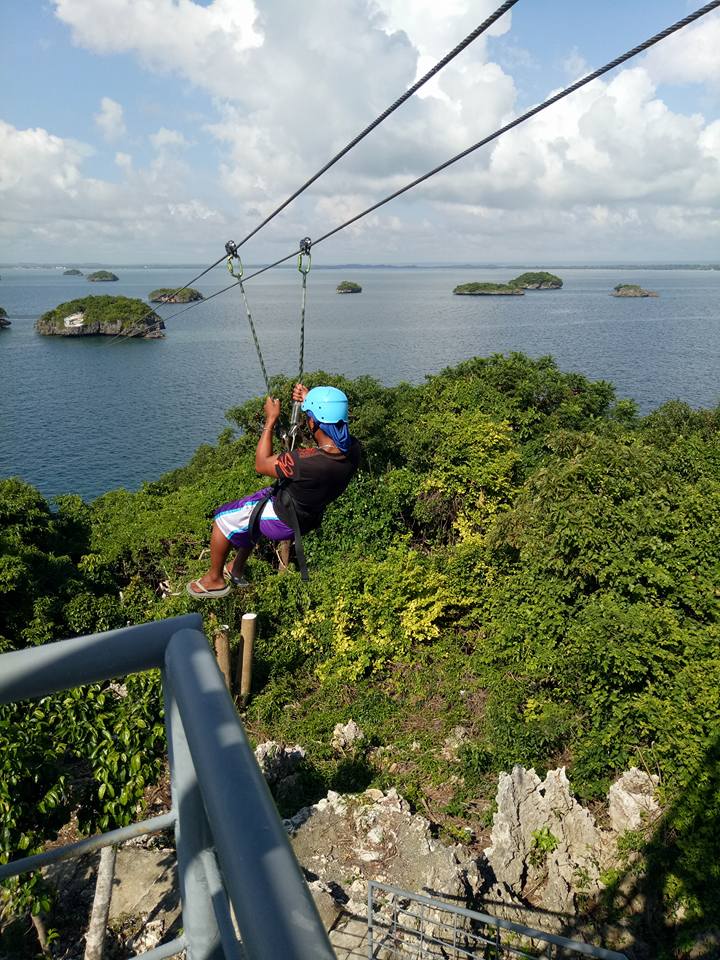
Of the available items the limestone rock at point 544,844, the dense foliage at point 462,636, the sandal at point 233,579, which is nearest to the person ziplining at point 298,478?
the sandal at point 233,579

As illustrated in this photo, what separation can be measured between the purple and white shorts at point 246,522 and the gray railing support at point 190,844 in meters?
4.27

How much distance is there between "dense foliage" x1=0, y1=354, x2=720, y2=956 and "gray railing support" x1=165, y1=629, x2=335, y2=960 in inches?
176

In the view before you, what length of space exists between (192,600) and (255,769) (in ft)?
42.1

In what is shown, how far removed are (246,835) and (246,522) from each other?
4.81 meters

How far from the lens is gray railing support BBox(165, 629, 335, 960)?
62cm

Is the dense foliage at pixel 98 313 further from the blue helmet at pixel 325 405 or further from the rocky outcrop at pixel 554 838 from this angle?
the blue helmet at pixel 325 405

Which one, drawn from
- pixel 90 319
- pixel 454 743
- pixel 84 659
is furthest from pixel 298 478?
pixel 90 319

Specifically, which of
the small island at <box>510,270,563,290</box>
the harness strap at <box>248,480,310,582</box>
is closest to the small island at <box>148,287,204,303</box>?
the harness strap at <box>248,480,310,582</box>

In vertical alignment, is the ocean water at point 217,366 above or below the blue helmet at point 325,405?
below

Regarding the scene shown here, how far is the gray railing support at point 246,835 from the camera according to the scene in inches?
24.6

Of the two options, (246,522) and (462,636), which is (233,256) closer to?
A: (246,522)

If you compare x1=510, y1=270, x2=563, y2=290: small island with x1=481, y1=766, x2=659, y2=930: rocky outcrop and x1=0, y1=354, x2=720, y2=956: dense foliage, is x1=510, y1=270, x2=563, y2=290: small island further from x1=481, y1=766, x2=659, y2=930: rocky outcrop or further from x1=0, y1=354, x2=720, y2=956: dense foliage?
x1=481, y1=766, x2=659, y2=930: rocky outcrop

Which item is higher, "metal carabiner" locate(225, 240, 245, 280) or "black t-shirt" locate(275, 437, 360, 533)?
"metal carabiner" locate(225, 240, 245, 280)

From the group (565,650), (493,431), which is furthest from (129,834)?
(493,431)
